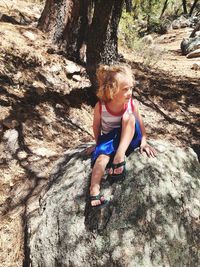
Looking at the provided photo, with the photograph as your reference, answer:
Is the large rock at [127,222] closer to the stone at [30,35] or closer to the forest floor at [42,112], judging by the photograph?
the forest floor at [42,112]

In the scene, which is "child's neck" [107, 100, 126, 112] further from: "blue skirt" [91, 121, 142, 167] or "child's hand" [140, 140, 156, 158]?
"child's hand" [140, 140, 156, 158]

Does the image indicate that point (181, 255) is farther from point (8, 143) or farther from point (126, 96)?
point (8, 143)

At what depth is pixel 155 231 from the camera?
119 inches

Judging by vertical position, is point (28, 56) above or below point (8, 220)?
above

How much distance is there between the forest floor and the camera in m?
A: 3.91

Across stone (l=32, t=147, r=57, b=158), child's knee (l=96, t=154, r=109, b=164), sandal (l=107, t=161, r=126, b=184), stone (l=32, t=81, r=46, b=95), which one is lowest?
stone (l=32, t=147, r=57, b=158)

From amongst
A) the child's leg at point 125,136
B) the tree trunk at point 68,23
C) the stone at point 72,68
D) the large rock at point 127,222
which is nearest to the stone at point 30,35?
the tree trunk at point 68,23

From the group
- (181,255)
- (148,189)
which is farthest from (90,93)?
(181,255)

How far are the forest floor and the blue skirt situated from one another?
96 cm

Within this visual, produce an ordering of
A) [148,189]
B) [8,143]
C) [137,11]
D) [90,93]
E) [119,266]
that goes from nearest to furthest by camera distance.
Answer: [119,266]
[148,189]
[8,143]
[90,93]
[137,11]

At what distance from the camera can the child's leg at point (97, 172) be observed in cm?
313

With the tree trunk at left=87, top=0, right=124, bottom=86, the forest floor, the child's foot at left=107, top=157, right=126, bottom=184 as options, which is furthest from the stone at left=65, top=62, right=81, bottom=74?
the child's foot at left=107, top=157, right=126, bottom=184

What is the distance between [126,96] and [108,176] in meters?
0.71

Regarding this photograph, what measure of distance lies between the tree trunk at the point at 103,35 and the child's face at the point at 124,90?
210 cm
